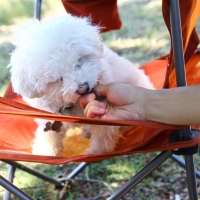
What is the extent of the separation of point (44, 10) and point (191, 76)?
141 inches

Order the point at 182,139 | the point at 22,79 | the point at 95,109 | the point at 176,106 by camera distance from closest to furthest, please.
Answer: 1. the point at 176,106
2. the point at 182,139
3. the point at 95,109
4. the point at 22,79

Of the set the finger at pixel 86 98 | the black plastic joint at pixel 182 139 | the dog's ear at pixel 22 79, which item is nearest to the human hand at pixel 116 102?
the finger at pixel 86 98

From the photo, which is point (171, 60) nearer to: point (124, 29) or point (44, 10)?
point (124, 29)

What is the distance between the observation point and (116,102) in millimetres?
1315

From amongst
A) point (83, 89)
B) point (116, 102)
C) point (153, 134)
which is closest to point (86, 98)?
point (83, 89)

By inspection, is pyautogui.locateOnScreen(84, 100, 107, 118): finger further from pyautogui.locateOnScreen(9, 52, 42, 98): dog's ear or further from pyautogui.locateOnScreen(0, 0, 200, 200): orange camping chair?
pyautogui.locateOnScreen(9, 52, 42, 98): dog's ear

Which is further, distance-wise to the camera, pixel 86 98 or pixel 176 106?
pixel 86 98

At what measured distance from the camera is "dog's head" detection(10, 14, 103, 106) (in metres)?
1.44

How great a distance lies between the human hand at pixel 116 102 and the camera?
1.25 m

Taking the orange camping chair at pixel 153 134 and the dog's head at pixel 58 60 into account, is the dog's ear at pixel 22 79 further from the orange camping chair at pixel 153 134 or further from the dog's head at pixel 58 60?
the orange camping chair at pixel 153 134

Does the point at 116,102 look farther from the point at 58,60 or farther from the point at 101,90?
the point at 58,60

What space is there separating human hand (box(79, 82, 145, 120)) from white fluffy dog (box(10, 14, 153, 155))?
48 millimetres

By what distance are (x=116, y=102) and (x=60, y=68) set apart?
262 mm

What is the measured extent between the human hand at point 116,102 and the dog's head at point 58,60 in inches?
1.8
